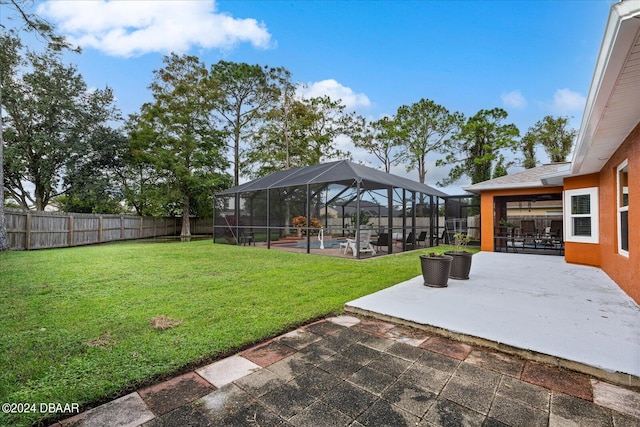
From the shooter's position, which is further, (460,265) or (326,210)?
(326,210)

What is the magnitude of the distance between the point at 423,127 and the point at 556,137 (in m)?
8.67

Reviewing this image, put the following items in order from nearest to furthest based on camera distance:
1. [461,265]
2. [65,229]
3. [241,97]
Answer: [461,265] < [65,229] < [241,97]

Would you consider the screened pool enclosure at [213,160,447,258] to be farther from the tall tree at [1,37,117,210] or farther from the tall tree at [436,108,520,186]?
the tall tree at [1,37,117,210]

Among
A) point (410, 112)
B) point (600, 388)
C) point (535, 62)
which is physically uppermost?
point (410, 112)

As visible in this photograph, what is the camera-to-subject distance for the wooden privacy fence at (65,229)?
9555mm

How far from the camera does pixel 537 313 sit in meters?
3.27

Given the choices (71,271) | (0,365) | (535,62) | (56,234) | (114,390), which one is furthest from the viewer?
(56,234)

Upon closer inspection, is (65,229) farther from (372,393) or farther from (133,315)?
(372,393)

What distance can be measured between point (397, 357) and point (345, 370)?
490 mm

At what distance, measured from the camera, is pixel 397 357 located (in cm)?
231

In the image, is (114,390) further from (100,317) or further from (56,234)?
(56,234)

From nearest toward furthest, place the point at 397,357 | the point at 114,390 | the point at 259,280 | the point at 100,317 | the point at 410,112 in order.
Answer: the point at 114,390
the point at 397,357
the point at 100,317
the point at 259,280
the point at 410,112

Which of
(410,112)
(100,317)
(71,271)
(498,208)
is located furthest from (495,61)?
(71,271)

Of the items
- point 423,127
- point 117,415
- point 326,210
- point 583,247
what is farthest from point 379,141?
point 117,415
